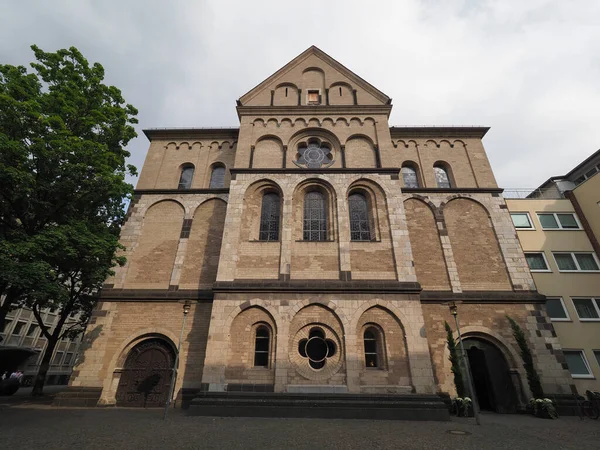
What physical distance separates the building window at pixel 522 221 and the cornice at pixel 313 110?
35.4ft

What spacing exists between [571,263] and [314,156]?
54.6 feet

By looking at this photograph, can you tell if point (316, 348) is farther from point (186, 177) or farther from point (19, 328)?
point (19, 328)

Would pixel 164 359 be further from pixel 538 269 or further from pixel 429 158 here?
pixel 538 269

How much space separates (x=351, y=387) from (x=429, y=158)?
48.9 ft

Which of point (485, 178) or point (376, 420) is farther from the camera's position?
point (485, 178)

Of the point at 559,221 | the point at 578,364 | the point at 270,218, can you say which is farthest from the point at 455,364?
the point at 559,221

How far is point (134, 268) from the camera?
52.1 ft

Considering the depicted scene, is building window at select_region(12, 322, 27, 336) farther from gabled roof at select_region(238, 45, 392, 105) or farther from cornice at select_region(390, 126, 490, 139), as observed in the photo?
cornice at select_region(390, 126, 490, 139)

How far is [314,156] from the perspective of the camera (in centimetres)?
1786

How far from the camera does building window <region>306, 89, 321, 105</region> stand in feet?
65.3

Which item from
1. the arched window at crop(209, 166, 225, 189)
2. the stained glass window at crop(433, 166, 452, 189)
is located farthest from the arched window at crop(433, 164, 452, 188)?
the arched window at crop(209, 166, 225, 189)

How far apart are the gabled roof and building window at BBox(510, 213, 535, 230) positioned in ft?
37.0

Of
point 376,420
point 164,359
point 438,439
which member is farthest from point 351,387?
point 164,359

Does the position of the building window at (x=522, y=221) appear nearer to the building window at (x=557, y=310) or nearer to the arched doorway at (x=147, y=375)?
the building window at (x=557, y=310)
